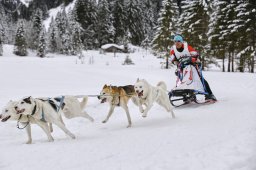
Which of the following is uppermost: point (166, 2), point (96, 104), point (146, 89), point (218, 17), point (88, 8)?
point (88, 8)

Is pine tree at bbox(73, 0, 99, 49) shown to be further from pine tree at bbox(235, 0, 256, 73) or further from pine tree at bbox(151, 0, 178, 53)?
pine tree at bbox(235, 0, 256, 73)

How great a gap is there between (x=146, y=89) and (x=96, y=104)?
3514 millimetres

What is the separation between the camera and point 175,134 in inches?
230

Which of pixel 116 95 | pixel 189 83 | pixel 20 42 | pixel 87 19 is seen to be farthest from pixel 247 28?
pixel 20 42

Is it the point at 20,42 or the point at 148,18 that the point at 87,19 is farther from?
the point at 148,18

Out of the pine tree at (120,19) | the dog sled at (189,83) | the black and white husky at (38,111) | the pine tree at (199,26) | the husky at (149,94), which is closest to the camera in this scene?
the black and white husky at (38,111)

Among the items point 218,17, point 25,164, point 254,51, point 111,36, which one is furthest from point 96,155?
point 111,36

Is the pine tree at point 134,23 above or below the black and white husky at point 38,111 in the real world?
above

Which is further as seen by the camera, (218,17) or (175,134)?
(218,17)

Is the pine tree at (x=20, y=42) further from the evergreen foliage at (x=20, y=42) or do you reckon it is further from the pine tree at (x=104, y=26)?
the pine tree at (x=104, y=26)

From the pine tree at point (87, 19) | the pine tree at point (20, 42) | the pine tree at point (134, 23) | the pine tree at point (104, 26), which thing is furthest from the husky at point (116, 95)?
the pine tree at point (20, 42)

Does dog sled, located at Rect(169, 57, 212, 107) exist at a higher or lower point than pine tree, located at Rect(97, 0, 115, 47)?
lower

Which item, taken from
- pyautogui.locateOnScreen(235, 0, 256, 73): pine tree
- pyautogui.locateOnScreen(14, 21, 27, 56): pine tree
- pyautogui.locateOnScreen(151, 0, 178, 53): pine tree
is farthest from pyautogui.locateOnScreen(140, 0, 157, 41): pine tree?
pyautogui.locateOnScreen(235, 0, 256, 73): pine tree

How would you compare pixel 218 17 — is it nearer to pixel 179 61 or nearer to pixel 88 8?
pixel 179 61
